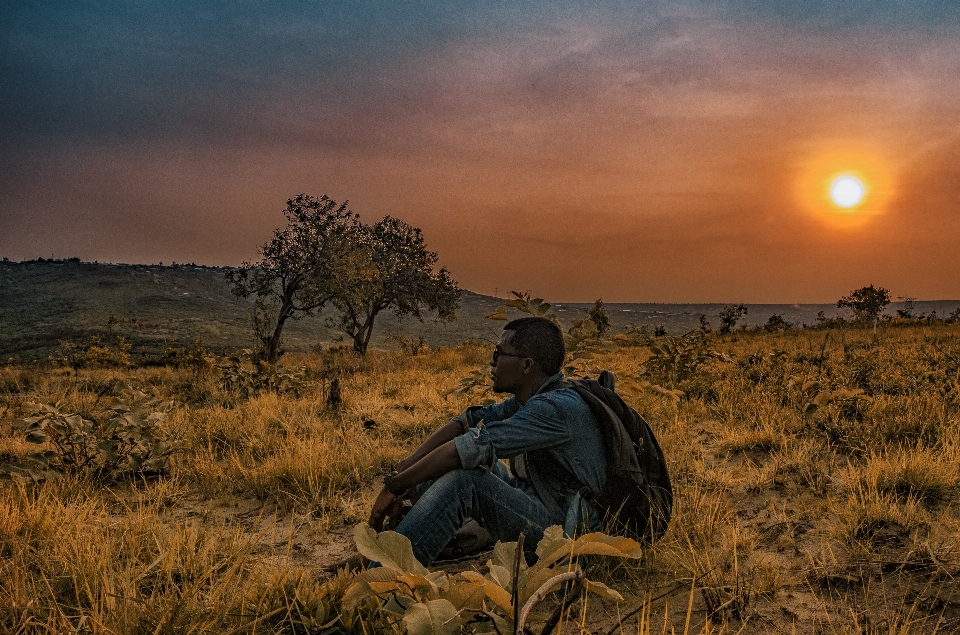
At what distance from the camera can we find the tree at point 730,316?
19703 millimetres

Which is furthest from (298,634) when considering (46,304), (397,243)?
(46,304)

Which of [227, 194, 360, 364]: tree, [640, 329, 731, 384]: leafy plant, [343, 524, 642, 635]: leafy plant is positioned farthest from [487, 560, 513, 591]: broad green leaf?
[227, 194, 360, 364]: tree

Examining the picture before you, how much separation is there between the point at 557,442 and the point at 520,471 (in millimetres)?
646

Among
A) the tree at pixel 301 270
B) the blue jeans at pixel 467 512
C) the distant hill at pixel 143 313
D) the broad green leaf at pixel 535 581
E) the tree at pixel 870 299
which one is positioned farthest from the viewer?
the distant hill at pixel 143 313

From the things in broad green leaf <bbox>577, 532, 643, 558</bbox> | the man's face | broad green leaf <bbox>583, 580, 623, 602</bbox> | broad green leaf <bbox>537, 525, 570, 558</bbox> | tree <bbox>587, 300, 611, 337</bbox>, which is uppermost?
tree <bbox>587, 300, 611, 337</bbox>

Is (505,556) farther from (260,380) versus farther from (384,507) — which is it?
(260,380)

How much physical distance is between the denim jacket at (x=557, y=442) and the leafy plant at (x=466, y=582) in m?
0.96

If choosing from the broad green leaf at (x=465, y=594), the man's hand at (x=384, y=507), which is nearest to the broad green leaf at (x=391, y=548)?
the broad green leaf at (x=465, y=594)

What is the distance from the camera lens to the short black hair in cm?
311

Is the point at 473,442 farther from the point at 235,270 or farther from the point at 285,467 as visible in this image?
the point at 235,270

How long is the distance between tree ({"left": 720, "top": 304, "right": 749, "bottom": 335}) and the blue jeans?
18670 mm

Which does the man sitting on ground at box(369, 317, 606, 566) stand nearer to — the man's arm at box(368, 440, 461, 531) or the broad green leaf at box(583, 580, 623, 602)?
the man's arm at box(368, 440, 461, 531)

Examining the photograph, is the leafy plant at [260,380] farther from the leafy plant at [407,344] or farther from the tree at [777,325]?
the tree at [777,325]

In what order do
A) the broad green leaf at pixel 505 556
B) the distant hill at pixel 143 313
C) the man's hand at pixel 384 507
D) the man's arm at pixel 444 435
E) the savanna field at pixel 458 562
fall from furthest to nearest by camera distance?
the distant hill at pixel 143 313 → the man's arm at pixel 444 435 → the man's hand at pixel 384 507 → the savanna field at pixel 458 562 → the broad green leaf at pixel 505 556
